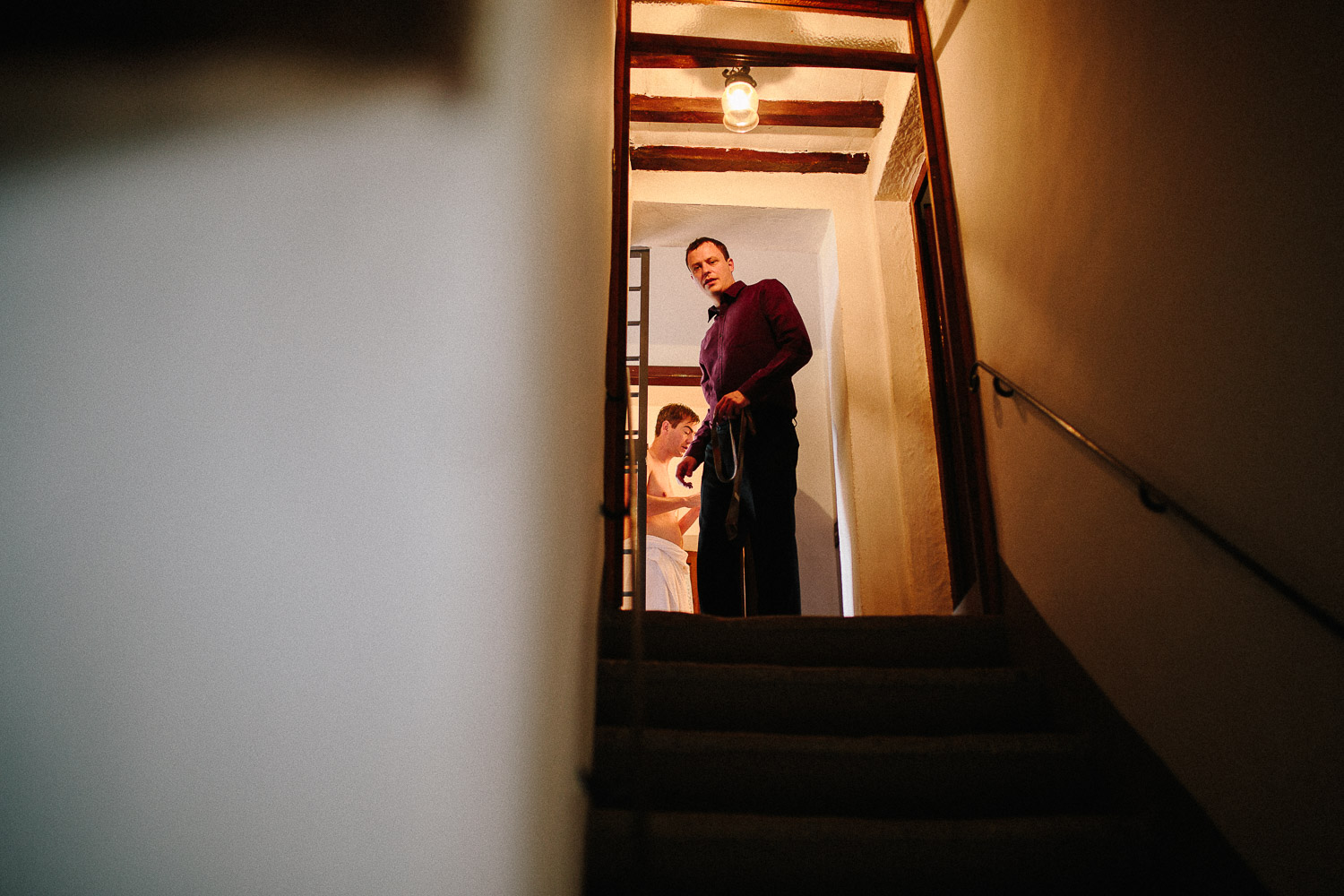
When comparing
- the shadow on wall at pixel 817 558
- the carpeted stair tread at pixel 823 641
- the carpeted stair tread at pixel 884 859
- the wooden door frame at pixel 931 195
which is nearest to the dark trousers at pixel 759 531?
the wooden door frame at pixel 931 195

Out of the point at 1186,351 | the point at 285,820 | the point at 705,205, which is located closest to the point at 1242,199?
the point at 1186,351

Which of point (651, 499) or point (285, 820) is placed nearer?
point (285, 820)

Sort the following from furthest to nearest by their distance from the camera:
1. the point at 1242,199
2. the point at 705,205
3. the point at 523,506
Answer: the point at 705,205 → the point at 1242,199 → the point at 523,506

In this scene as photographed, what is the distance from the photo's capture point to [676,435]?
5.27 meters

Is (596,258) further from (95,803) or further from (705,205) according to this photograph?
(705,205)

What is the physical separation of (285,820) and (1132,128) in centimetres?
190

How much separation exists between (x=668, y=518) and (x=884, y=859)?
359 centimetres

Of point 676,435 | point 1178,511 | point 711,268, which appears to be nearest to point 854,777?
point 1178,511

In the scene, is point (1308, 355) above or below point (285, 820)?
above

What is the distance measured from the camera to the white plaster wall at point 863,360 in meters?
3.64

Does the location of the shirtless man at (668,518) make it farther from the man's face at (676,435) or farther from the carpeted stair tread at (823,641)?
the carpeted stair tread at (823,641)

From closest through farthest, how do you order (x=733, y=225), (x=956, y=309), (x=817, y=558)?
(x=956, y=309) < (x=733, y=225) < (x=817, y=558)

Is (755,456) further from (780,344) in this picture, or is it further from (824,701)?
(824,701)

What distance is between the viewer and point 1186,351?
4.74 ft
